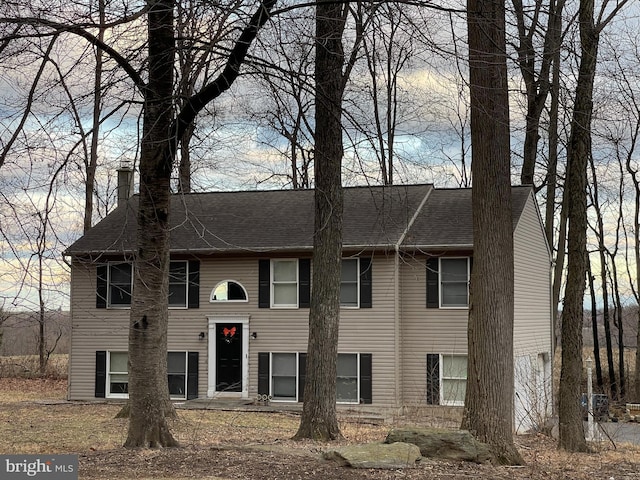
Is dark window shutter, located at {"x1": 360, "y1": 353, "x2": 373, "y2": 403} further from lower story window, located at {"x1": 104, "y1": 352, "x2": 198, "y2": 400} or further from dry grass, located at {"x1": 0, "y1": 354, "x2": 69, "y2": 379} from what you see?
dry grass, located at {"x1": 0, "y1": 354, "x2": 69, "y2": 379}

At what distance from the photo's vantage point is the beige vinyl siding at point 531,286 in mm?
23750

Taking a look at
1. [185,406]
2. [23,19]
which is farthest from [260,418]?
[23,19]

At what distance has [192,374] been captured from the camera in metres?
24.2

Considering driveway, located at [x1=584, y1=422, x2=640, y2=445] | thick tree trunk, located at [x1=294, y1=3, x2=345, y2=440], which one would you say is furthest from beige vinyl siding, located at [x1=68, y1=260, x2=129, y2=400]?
driveway, located at [x1=584, y1=422, x2=640, y2=445]

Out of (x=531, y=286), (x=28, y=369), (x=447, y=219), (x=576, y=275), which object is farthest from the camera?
(x=28, y=369)

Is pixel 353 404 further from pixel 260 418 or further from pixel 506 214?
pixel 506 214

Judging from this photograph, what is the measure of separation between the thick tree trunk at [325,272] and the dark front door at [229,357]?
10.4 meters

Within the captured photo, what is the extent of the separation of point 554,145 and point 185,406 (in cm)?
1639

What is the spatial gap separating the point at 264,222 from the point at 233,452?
14.9m

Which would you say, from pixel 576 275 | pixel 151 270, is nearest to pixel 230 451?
pixel 151 270

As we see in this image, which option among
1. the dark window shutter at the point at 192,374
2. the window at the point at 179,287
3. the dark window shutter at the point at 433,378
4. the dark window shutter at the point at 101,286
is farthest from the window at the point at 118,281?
the dark window shutter at the point at 433,378

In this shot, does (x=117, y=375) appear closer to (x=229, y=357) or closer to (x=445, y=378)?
(x=229, y=357)

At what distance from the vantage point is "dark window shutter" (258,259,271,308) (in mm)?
23984

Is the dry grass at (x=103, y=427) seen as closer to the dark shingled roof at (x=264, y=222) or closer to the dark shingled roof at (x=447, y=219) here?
the dark shingled roof at (x=264, y=222)
